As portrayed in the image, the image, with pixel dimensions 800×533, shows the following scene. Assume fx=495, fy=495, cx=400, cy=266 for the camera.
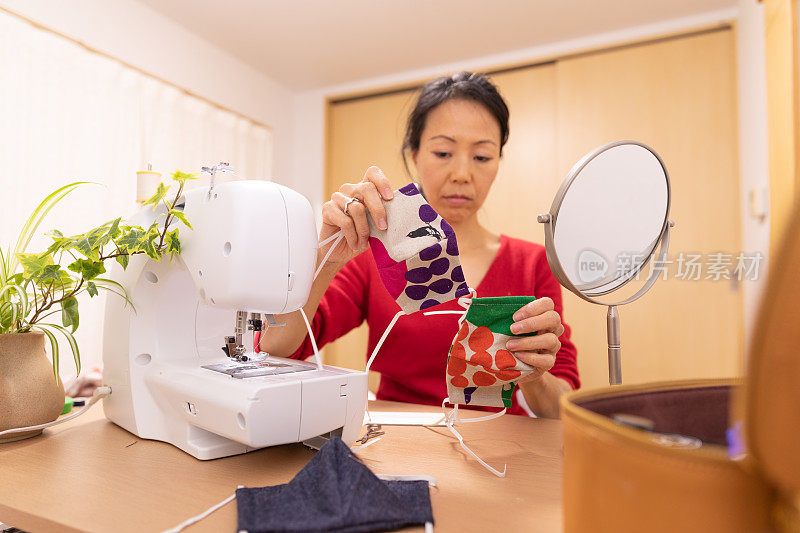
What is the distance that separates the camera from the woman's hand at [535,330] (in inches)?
30.8

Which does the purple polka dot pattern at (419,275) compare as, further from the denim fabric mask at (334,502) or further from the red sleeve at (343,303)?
the red sleeve at (343,303)

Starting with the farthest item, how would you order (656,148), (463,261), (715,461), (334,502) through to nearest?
(656,148) → (463,261) → (334,502) → (715,461)

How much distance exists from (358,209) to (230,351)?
1.03 ft

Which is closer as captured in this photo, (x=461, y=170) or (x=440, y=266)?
(x=440, y=266)

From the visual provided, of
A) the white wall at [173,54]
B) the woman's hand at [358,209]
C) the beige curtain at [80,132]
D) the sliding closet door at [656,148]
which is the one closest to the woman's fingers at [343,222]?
the woman's hand at [358,209]

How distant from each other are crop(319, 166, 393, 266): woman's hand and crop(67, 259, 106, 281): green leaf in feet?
1.20

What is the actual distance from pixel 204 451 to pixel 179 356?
25cm

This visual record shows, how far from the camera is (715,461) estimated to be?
33 cm

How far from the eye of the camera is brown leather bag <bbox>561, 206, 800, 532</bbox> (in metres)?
0.29

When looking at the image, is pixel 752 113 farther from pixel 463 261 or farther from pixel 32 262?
pixel 32 262

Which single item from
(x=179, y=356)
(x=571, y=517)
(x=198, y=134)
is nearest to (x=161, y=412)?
(x=179, y=356)

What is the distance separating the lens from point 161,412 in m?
0.80

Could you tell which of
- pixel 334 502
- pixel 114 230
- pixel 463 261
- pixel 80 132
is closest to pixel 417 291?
pixel 334 502

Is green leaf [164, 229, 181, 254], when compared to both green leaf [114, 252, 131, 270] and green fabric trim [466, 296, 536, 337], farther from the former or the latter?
green fabric trim [466, 296, 536, 337]
